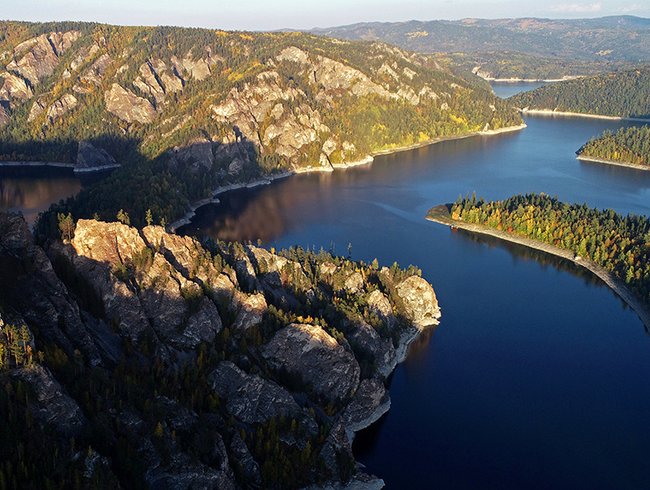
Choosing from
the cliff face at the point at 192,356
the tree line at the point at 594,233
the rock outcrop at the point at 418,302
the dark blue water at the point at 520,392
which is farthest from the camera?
the tree line at the point at 594,233

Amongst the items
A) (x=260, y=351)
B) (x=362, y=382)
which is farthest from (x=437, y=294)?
(x=260, y=351)

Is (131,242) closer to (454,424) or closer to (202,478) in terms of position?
(202,478)

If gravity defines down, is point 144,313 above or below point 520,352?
above

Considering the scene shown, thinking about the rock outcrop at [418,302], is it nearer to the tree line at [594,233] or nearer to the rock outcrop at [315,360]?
the rock outcrop at [315,360]

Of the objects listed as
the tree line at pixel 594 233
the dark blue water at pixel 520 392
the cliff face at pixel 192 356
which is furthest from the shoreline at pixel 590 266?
the cliff face at pixel 192 356

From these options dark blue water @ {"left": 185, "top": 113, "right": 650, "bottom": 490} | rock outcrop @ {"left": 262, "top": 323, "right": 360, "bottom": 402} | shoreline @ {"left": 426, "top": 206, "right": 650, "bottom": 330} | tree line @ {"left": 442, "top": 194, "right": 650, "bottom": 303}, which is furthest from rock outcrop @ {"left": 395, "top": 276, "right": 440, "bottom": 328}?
tree line @ {"left": 442, "top": 194, "right": 650, "bottom": 303}

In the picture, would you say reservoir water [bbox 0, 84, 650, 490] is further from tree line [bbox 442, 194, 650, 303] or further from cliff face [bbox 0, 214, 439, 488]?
tree line [bbox 442, 194, 650, 303]
